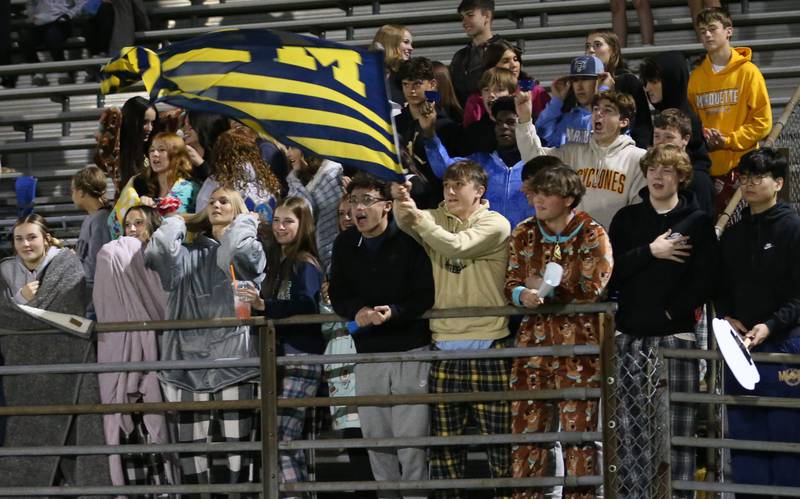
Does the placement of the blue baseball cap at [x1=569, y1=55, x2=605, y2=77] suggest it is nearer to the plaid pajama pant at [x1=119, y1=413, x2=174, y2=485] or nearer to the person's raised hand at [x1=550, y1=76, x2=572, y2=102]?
the person's raised hand at [x1=550, y1=76, x2=572, y2=102]

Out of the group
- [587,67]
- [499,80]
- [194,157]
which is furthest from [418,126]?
[194,157]

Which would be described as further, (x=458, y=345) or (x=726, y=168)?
(x=726, y=168)

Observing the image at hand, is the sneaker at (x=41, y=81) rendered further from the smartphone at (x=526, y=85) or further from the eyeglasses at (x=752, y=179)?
the eyeglasses at (x=752, y=179)

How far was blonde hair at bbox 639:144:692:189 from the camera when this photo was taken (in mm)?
7617

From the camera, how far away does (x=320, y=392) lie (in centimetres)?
819

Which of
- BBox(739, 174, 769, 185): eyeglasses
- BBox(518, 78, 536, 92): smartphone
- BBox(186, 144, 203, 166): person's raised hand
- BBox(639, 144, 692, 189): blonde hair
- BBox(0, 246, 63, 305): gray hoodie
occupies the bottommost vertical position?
BBox(0, 246, 63, 305): gray hoodie

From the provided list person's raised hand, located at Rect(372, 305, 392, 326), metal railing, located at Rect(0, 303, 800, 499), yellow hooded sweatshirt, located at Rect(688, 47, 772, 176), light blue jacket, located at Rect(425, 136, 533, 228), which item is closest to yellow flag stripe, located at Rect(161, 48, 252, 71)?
metal railing, located at Rect(0, 303, 800, 499)

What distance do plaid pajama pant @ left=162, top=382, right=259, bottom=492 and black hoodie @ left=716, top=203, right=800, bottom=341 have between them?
100.0 inches

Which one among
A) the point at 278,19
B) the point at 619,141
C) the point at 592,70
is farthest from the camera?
the point at 278,19

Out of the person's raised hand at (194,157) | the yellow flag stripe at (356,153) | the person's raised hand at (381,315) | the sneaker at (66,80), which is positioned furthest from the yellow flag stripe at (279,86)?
the sneaker at (66,80)

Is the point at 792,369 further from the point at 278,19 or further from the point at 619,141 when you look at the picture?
the point at 278,19

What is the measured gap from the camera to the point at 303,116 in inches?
295

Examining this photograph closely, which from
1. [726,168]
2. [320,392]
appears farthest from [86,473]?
[726,168]

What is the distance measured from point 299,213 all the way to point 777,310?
102 inches
